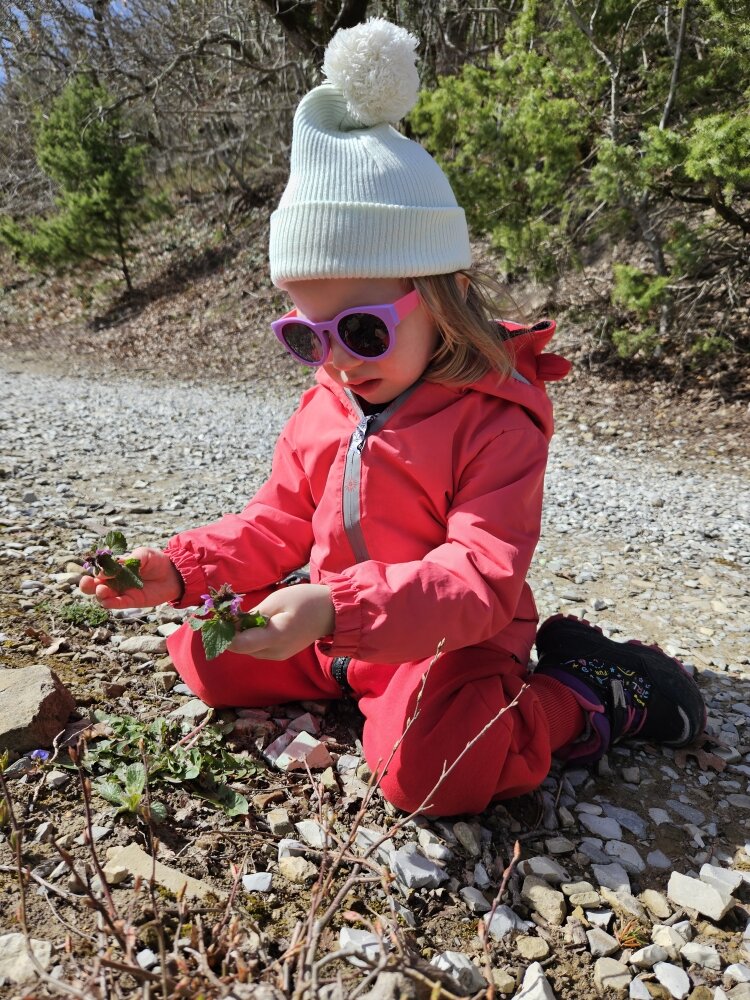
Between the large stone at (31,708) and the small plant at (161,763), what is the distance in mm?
133

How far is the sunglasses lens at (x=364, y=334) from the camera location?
219 centimetres

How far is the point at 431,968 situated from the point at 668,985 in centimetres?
69

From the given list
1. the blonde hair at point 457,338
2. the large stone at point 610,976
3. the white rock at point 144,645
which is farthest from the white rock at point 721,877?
the white rock at point 144,645

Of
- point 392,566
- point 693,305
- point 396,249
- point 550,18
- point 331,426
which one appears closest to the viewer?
point 392,566

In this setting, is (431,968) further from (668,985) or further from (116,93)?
(116,93)

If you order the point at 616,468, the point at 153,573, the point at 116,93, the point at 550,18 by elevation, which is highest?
the point at 116,93

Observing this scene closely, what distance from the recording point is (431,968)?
1.57 meters

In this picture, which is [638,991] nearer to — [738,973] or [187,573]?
[738,973]

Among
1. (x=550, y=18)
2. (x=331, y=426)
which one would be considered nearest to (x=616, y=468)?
(x=331, y=426)

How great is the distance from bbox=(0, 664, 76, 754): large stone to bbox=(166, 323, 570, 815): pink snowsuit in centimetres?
47

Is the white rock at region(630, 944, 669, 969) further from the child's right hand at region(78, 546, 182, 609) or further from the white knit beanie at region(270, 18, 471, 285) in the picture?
the white knit beanie at region(270, 18, 471, 285)

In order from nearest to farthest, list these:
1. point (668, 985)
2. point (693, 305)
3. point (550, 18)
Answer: point (668, 985), point (693, 305), point (550, 18)

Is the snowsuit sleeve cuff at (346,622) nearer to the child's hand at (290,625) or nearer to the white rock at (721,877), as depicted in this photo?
the child's hand at (290,625)

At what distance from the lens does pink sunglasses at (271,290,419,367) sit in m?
2.19
